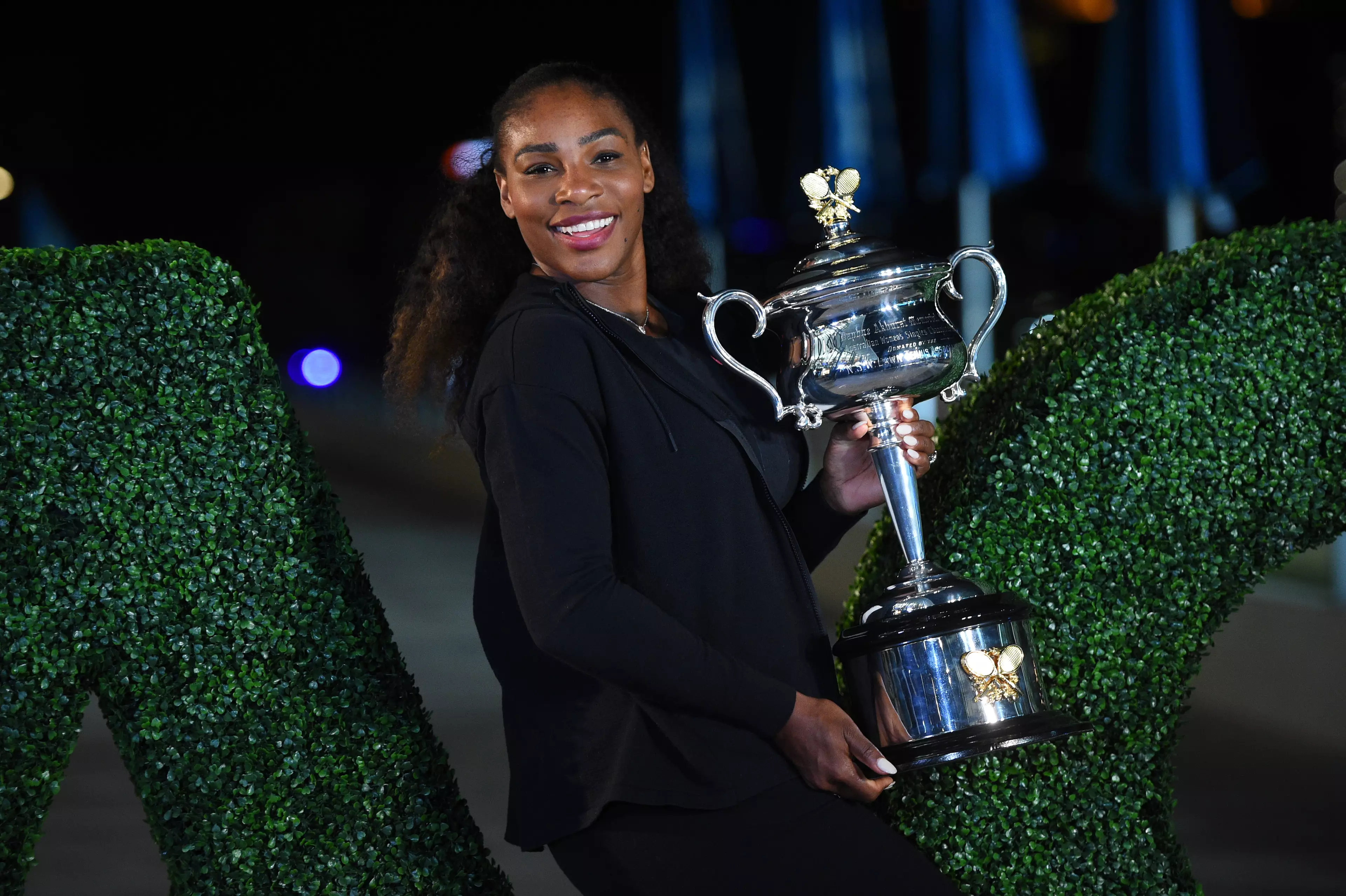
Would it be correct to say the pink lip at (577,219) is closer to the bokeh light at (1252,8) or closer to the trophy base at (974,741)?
the trophy base at (974,741)

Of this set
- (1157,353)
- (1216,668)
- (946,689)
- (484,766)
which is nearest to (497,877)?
(946,689)

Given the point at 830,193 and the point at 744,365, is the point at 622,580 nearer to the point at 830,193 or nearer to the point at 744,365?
the point at 744,365

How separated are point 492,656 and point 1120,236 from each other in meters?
12.1

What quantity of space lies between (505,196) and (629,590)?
63 cm

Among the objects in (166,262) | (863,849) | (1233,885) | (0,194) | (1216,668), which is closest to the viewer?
(863,849)

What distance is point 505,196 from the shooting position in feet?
6.22

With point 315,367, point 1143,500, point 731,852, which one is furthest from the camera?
point 315,367

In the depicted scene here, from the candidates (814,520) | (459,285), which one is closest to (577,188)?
(459,285)

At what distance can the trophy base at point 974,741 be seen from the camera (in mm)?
1771

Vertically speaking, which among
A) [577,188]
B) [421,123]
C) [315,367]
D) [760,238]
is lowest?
[577,188]

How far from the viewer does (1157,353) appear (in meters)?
2.17

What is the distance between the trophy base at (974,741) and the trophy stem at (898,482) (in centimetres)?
26

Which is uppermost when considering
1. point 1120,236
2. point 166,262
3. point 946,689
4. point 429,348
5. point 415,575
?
point 1120,236

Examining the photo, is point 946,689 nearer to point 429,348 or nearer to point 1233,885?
point 429,348
